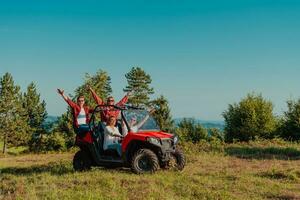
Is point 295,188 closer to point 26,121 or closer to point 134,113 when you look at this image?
point 134,113

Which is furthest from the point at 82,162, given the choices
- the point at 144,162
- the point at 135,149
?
the point at 144,162

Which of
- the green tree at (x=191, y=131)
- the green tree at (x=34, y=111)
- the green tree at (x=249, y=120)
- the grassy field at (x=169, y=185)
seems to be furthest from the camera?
the green tree at (x=34, y=111)

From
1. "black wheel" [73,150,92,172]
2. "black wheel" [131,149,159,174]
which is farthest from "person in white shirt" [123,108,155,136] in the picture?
"black wheel" [73,150,92,172]

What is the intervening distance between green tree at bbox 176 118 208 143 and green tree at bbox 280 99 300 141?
63.9 ft

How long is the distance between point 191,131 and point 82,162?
153 ft

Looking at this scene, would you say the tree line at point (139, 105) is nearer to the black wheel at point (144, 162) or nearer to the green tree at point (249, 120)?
the green tree at point (249, 120)

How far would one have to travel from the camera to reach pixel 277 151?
1997 centimetres

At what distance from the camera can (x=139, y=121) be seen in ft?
44.7

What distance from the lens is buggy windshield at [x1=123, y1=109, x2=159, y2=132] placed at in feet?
44.2

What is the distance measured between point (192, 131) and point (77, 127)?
46265mm

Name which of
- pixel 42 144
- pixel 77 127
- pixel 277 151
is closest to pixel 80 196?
pixel 77 127

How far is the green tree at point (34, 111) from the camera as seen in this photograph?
250 ft

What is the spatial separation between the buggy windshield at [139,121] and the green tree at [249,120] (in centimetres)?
2802

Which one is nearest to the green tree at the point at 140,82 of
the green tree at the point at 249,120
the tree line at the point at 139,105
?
the tree line at the point at 139,105
